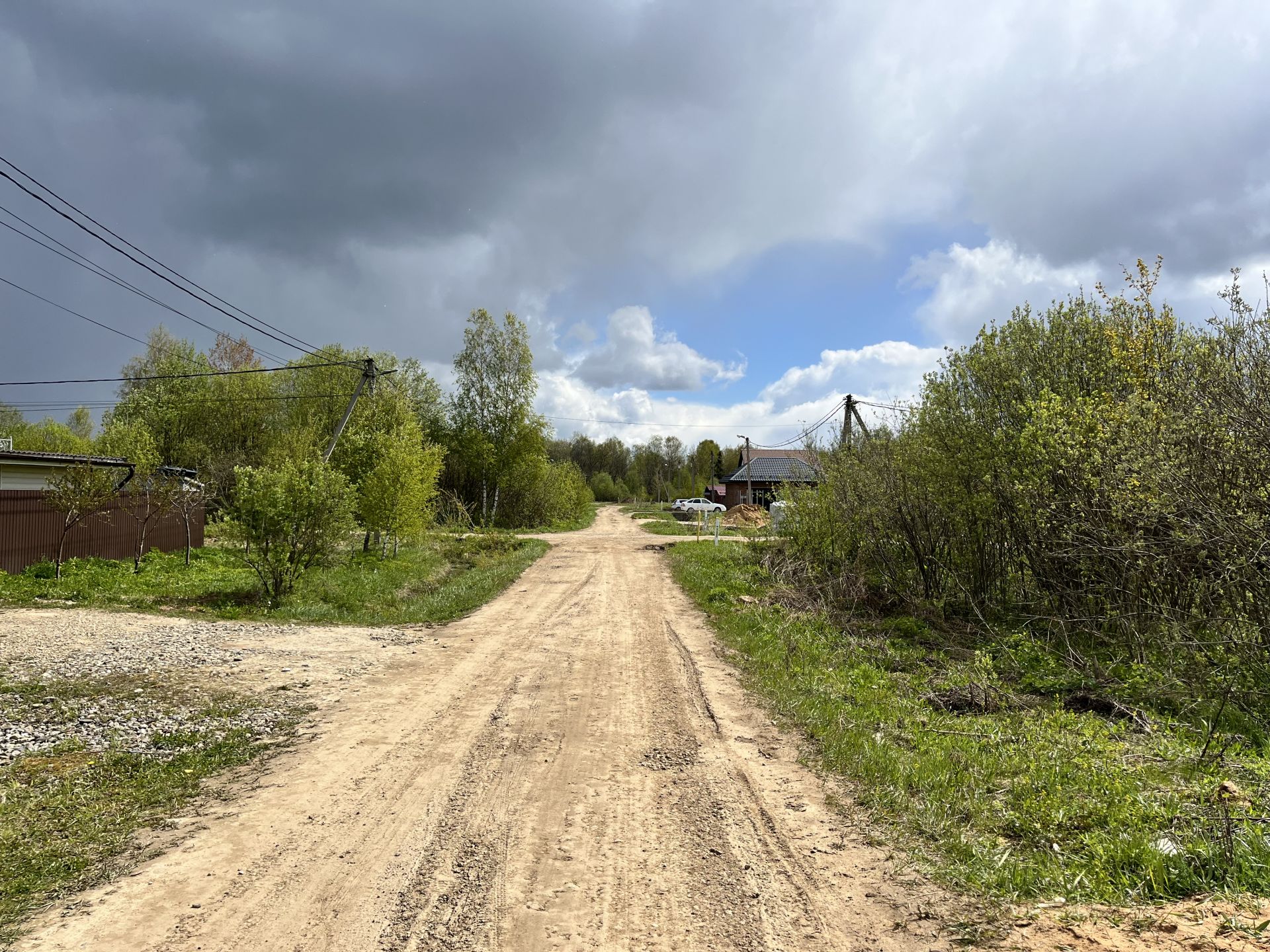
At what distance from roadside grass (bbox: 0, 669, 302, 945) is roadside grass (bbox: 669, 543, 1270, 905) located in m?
4.80

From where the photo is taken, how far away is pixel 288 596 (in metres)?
13.0

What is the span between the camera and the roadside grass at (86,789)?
3.64 m

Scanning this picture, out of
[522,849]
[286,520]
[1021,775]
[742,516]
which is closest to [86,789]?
[522,849]

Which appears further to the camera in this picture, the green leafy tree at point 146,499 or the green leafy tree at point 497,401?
the green leafy tree at point 497,401

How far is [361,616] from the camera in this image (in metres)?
12.1

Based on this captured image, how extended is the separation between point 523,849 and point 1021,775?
152 inches

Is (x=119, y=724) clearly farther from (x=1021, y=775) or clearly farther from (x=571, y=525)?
(x=571, y=525)

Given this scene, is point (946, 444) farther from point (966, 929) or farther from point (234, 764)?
point (234, 764)

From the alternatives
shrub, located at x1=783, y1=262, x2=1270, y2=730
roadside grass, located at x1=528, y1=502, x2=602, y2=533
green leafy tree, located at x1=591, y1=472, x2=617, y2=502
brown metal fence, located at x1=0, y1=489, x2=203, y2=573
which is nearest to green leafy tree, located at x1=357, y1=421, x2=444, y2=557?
brown metal fence, located at x1=0, y1=489, x2=203, y2=573

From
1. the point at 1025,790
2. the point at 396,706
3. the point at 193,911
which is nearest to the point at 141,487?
the point at 396,706

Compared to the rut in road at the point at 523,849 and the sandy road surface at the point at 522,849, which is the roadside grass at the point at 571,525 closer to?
the sandy road surface at the point at 522,849

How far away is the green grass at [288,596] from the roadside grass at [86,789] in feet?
16.5

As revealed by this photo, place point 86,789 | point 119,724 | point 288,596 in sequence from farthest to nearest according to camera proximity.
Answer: point 288,596 → point 119,724 → point 86,789

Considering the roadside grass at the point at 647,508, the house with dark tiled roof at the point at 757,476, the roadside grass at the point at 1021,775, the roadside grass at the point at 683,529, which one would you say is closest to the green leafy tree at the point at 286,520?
the roadside grass at the point at 1021,775
